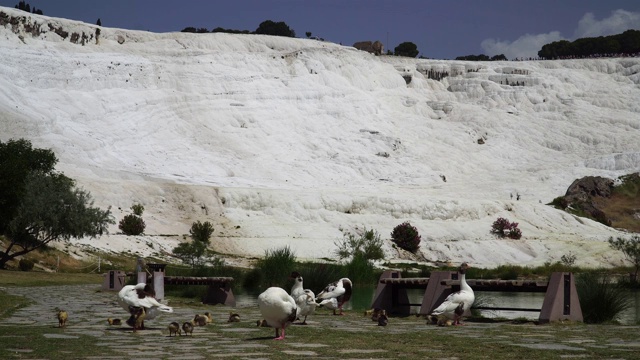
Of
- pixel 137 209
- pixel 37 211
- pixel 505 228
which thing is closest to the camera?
pixel 37 211

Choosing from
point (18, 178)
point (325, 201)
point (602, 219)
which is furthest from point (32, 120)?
point (602, 219)

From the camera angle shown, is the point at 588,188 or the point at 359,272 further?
the point at 588,188

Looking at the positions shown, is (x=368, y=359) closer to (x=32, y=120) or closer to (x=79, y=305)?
(x=79, y=305)

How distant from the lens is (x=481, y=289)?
18000mm

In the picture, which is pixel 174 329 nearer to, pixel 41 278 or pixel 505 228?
pixel 41 278

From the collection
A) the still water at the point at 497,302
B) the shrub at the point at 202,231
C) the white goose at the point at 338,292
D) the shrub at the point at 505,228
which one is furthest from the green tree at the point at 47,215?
the shrub at the point at 505,228

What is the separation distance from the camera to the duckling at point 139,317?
13969mm

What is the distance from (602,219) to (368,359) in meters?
60.6

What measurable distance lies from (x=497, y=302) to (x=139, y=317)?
13376 millimetres

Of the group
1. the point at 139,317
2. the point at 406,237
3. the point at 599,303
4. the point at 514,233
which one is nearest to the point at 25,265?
the point at 139,317

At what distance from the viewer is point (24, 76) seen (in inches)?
2884

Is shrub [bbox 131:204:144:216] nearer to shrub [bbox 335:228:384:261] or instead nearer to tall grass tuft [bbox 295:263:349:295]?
shrub [bbox 335:228:384:261]

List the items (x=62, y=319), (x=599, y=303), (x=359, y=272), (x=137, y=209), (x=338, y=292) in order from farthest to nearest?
(x=137, y=209) < (x=359, y=272) < (x=338, y=292) < (x=599, y=303) < (x=62, y=319)

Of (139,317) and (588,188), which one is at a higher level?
(588,188)
